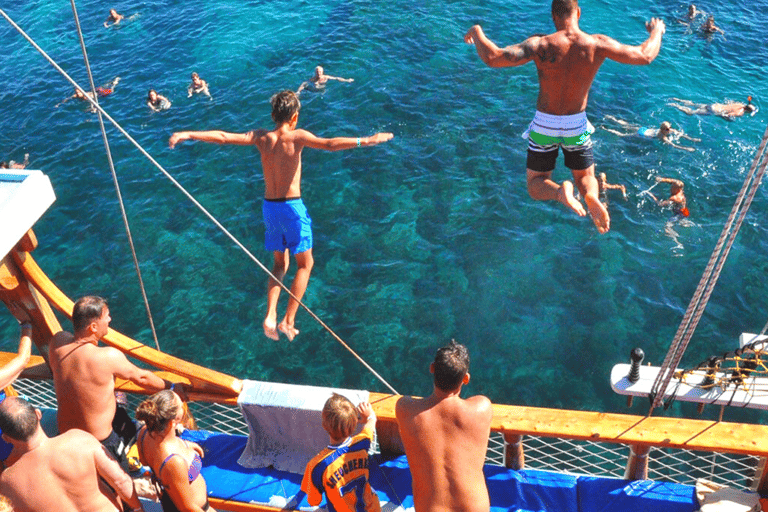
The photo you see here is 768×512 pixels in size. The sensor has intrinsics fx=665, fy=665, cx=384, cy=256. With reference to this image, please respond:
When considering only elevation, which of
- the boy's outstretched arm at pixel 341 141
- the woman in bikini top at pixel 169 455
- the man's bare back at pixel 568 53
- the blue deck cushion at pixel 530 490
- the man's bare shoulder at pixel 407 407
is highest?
the man's bare back at pixel 568 53

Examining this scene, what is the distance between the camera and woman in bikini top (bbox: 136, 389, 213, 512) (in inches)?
195

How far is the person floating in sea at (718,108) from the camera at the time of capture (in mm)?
17328

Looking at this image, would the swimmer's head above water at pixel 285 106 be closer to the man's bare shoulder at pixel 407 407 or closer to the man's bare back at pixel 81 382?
the man's bare back at pixel 81 382

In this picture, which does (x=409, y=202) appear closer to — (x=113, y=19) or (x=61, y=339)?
(x=61, y=339)

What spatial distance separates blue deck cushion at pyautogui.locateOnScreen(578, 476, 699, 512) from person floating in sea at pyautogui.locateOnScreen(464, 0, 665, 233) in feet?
7.80

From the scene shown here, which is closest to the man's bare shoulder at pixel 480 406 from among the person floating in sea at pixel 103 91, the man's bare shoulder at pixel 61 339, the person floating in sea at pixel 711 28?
the man's bare shoulder at pixel 61 339

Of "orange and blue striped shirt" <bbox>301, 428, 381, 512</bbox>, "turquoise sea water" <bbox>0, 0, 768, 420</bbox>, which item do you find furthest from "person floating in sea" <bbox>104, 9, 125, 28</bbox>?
"orange and blue striped shirt" <bbox>301, 428, 381, 512</bbox>

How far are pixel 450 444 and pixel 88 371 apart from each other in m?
3.05

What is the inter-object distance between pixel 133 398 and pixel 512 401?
6681mm

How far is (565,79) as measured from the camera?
679cm

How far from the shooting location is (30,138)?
18.8m

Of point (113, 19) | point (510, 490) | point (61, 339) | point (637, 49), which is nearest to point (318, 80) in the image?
point (113, 19)

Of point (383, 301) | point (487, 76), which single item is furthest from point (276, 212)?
point (487, 76)

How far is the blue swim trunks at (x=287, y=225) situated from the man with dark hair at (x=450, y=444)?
342 cm
